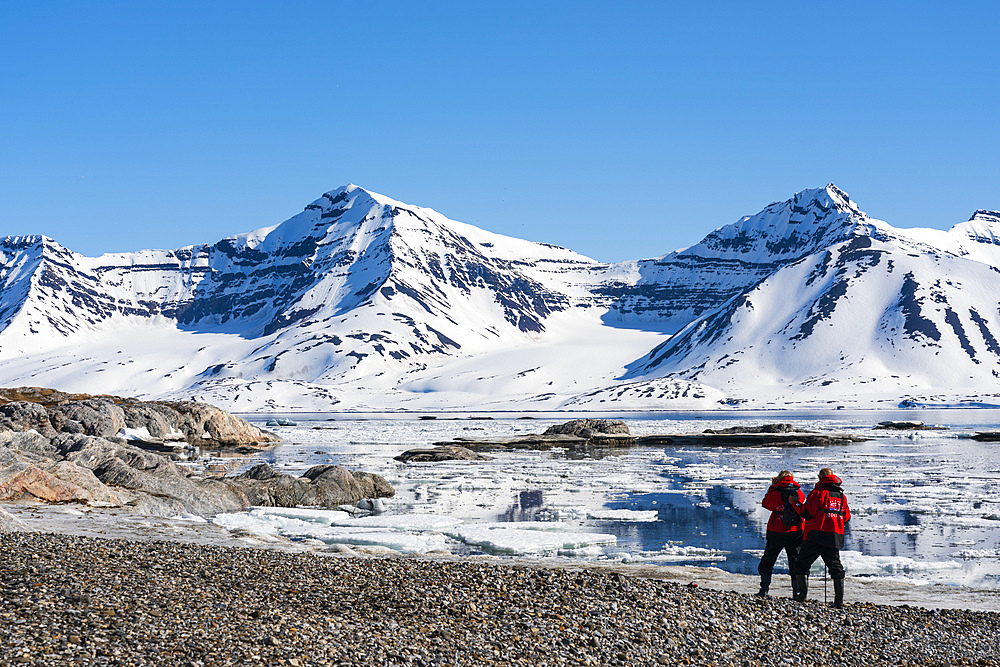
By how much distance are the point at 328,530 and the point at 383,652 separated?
16571 millimetres

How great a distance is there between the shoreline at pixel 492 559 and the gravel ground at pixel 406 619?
5.66 feet

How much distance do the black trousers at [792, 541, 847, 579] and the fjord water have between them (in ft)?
16.6

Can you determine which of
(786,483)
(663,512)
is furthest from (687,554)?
(663,512)

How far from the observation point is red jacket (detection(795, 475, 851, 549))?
16984 mm

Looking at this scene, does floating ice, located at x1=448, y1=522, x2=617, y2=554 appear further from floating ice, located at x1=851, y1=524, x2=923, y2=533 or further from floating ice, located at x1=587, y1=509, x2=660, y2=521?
floating ice, located at x1=851, y1=524, x2=923, y2=533

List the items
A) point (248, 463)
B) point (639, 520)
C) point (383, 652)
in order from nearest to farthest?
point (383, 652) → point (639, 520) → point (248, 463)

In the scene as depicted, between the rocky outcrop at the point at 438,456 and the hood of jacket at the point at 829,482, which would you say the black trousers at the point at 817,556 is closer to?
the hood of jacket at the point at 829,482

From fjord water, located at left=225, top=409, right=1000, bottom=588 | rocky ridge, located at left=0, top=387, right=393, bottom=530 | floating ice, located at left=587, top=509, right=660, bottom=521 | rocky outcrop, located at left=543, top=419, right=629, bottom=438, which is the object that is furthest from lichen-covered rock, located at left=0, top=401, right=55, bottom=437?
rocky outcrop, located at left=543, top=419, right=629, bottom=438

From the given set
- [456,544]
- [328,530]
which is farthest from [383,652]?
[328,530]

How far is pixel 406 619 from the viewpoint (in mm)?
13844

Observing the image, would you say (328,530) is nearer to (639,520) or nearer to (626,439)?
(639,520)

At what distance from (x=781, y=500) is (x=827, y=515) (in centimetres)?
97

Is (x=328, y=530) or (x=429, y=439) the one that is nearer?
(x=328, y=530)

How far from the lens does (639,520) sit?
106 feet
